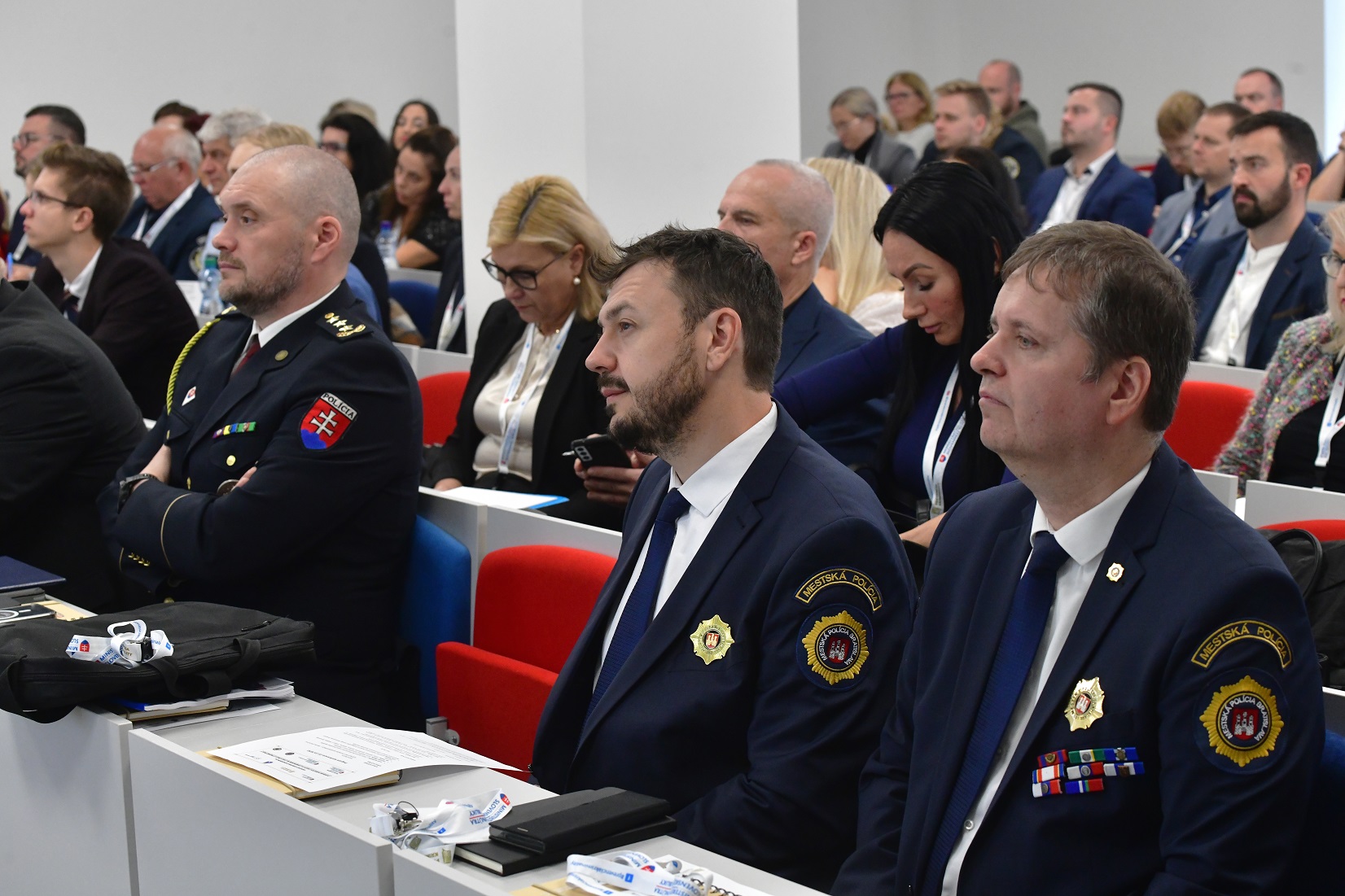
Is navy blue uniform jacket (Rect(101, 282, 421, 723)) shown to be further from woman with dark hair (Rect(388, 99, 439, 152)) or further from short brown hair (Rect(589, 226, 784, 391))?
woman with dark hair (Rect(388, 99, 439, 152))

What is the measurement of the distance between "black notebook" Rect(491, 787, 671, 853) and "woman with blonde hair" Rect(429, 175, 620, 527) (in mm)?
1781

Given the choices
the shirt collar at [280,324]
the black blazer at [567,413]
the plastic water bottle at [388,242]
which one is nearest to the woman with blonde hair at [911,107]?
the plastic water bottle at [388,242]

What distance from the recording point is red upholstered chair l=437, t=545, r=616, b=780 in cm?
254

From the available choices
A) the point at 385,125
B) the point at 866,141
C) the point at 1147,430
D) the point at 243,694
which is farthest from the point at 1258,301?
the point at 385,125

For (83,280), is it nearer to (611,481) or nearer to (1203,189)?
(611,481)

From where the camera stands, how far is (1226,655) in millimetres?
1489

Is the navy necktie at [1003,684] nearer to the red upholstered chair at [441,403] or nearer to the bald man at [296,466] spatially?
the bald man at [296,466]

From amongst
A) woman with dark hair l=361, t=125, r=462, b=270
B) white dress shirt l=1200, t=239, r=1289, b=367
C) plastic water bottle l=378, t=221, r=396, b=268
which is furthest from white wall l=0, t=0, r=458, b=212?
white dress shirt l=1200, t=239, r=1289, b=367

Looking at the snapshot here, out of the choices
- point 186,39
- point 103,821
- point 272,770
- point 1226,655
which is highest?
point 186,39

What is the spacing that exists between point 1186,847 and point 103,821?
56.1 inches

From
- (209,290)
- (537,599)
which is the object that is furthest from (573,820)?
(209,290)

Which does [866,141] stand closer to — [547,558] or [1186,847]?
[547,558]

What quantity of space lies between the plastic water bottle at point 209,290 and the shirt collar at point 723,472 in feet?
13.4

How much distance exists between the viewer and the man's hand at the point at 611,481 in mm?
3158
